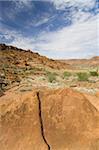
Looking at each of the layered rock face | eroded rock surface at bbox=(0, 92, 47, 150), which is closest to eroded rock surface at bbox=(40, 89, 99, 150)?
the layered rock face

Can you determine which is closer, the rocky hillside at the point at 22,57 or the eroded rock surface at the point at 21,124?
the eroded rock surface at the point at 21,124

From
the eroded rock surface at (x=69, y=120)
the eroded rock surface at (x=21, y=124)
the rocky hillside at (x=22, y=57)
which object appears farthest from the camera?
the rocky hillside at (x=22, y=57)

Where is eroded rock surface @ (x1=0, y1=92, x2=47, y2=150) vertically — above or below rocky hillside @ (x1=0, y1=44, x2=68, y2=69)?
below

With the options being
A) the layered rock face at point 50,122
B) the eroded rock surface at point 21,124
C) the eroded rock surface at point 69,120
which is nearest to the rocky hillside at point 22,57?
the eroded rock surface at point 21,124

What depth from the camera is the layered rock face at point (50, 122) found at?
4555mm

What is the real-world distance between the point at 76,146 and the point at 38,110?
1.03 metres

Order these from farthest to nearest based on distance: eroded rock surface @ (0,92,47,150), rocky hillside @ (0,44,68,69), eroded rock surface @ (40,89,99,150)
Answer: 1. rocky hillside @ (0,44,68,69)
2. eroded rock surface @ (0,92,47,150)
3. eroded rock surface @ (40,89,99,150)

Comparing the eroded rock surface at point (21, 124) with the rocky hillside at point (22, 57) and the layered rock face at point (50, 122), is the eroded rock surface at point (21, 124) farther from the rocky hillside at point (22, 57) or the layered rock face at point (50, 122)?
the rocky hillside at point (22, 57)

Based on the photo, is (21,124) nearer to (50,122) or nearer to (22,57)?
(50,122)

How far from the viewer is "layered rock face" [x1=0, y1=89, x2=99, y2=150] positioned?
4555 mm

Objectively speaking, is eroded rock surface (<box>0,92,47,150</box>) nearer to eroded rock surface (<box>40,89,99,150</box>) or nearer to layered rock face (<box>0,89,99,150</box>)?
layered rock face (<box>0,89,99,150</box>)

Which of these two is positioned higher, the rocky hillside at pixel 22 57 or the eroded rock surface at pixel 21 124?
the rocky hillside at pixel 22 57

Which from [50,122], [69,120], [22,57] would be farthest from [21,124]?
[22,57]

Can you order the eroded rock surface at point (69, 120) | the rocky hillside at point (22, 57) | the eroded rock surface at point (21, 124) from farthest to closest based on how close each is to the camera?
the rocky hillside at point (22, 57) → the eroded rock surface at point (21, 124) → the eroded rock surface at point (69, 120)
